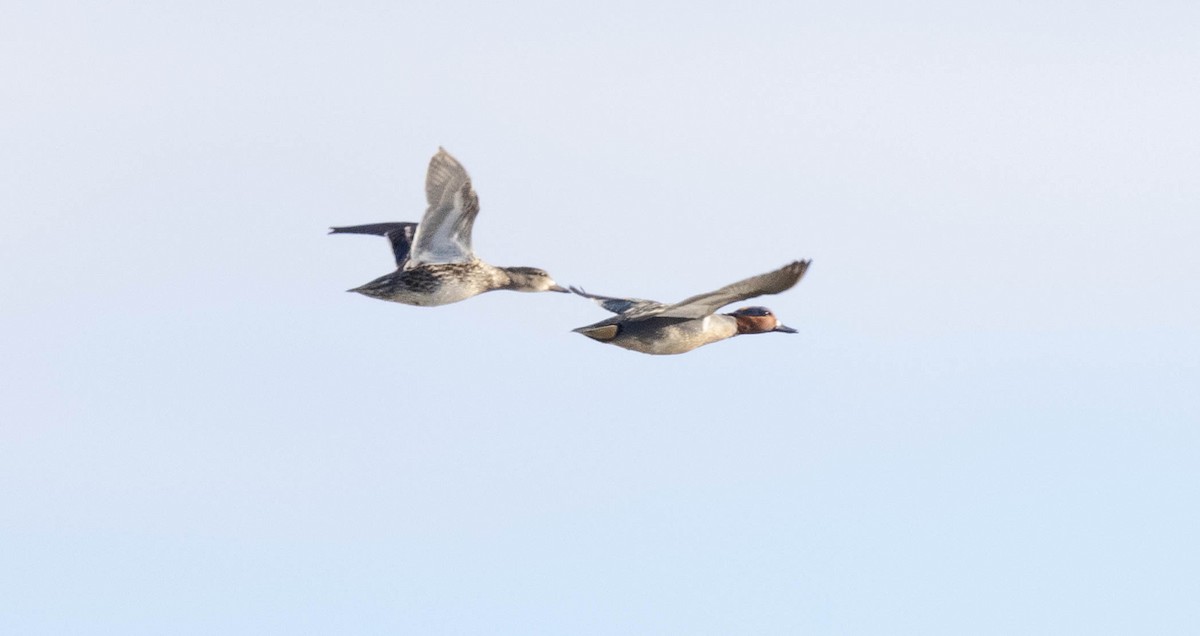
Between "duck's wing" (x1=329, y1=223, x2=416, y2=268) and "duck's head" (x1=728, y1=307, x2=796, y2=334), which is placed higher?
"duck's wing" (x1=329, y1=223, x2=416, y2=268)

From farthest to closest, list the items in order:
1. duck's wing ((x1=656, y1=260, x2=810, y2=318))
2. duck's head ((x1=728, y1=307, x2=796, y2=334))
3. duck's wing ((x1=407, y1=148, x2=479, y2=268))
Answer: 1. duck's wing ((x1=407, y1=148, x2=479, y2=268))
2. duck's head ((x1=728, y1=307, x2=796, y2=334))
3. duck's wing ((x1=656, y1=260, x2=810, y2=318))

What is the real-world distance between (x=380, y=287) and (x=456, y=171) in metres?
2.53

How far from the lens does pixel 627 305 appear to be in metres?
28.9

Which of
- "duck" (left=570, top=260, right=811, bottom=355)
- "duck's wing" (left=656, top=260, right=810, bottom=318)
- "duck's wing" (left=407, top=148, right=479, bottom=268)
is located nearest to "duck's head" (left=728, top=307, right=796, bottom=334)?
"duck" (left=570, top=260, right=811, bottom=355)

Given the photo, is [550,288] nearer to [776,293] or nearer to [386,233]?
[386,233]

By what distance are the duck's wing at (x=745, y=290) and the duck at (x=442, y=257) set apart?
22.2 ft

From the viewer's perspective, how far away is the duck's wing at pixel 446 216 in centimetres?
3064

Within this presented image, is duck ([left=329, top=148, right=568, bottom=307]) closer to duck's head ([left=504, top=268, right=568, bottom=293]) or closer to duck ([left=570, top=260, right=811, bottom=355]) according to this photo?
duck's head ([left=504, top=268, right=568, bottom=293])

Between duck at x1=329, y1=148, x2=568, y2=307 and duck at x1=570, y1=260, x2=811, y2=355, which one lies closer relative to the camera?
duck at x1=570, y1=260, x2=811, y2=355

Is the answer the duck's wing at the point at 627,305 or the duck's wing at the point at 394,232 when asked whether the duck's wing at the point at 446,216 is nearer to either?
the duck's wing at the point at 627,305

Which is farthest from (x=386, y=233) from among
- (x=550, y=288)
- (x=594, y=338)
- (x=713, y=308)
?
(x=713, y=308)

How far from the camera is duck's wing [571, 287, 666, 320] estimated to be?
2653cm

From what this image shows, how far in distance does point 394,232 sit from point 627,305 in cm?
931

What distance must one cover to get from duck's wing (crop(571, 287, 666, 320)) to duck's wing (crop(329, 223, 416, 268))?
17.1 feet
